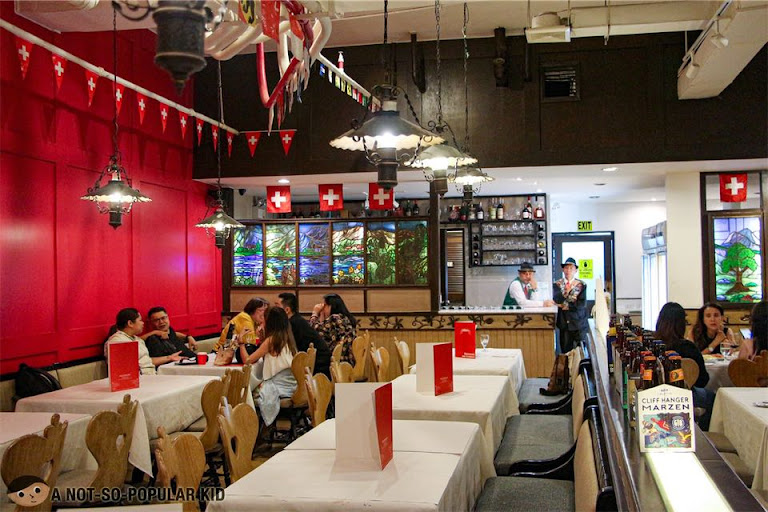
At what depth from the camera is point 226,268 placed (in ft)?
36.0

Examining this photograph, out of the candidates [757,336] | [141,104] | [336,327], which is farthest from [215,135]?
[757,336]

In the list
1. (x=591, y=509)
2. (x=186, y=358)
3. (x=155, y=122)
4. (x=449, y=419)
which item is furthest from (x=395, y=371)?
(x=591, y=509)

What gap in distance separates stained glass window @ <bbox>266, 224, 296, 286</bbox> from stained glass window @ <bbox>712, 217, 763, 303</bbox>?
6.18 meters

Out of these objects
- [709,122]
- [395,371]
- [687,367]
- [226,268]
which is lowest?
[395,371]

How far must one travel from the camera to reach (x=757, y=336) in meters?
5.98

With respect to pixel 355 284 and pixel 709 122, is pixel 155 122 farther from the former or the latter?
pixel 709 122

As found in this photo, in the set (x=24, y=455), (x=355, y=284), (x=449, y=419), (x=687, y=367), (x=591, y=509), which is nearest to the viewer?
(x=591, y=509)

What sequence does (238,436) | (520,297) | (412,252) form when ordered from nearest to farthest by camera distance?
(238,436) < (412,252) < (520,297)

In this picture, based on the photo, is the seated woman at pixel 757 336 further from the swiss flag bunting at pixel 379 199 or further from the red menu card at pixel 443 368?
the swiss flag bunting at pixel 379 199

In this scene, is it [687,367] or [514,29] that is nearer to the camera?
[687,367]

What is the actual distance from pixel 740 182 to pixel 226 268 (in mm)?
7602

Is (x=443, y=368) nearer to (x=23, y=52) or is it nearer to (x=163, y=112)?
(x=23, y=52)

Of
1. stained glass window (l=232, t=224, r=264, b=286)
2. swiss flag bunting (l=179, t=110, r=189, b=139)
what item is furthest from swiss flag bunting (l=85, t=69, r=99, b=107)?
stained glass window (l=232, t=224, r=264, b=286)

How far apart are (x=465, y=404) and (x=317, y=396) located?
0.96m
